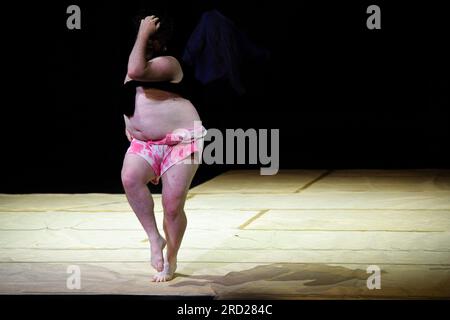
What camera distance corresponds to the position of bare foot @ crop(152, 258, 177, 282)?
12.2ft

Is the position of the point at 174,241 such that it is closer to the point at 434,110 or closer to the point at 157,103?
Answer: the point at 157,103

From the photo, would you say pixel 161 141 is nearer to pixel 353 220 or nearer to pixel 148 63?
pixel 148 63

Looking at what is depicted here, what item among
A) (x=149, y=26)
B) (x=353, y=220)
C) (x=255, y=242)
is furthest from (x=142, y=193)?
(x=353, y=220)

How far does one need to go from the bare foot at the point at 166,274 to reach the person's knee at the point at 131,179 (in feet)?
1.17

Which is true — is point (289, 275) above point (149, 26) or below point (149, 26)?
below

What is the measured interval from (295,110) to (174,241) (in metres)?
5.73

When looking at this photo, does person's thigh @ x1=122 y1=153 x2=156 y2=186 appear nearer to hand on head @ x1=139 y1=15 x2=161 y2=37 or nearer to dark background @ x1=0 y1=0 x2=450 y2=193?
hand on head @ x1=139 y1=15 x2=161 y2=37

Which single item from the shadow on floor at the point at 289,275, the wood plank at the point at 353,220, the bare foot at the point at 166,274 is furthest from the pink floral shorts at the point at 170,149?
the wood plank at the point at 353,220

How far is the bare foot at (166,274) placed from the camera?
3.72 meters

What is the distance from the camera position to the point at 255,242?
4688 mm

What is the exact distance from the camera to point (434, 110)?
928 centimetres

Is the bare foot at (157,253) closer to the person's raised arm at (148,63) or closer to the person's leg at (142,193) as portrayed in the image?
the person's leg at (142,193)

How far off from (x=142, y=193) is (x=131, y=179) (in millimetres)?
79
